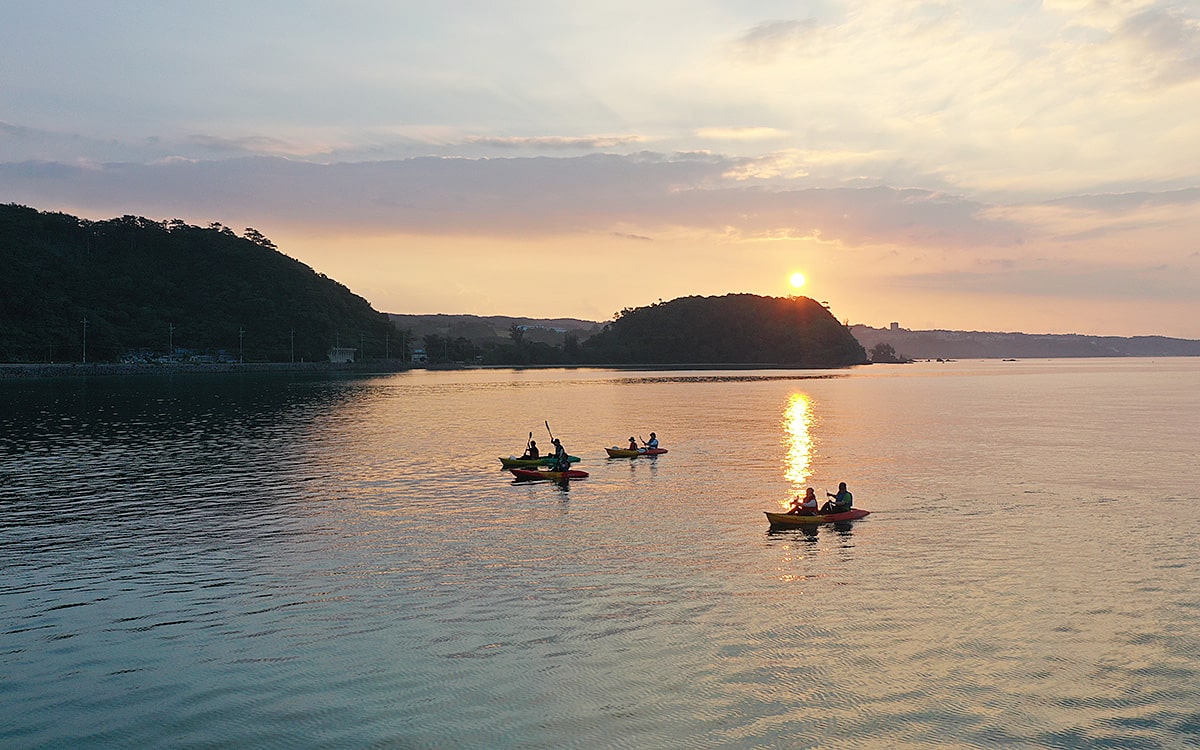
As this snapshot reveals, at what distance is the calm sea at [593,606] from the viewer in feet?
60.5

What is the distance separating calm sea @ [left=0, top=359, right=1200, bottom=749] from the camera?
1845 centimetres

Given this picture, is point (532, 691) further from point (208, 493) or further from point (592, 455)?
point (592, 455)

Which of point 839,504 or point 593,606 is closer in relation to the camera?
point 593,606

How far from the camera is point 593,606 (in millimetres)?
26688

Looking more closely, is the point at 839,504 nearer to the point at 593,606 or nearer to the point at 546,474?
the point at 593,606

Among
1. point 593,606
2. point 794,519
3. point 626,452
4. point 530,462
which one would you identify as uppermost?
point 530,462

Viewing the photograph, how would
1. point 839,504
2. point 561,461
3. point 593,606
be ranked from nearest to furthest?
point 593,606, point 839,504, point 561,461

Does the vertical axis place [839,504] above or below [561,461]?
below

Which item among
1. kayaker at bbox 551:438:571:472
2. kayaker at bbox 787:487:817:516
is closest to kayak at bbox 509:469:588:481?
kayaker at bbox 551:438:571:472

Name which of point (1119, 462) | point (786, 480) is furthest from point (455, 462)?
point (1119, 462)

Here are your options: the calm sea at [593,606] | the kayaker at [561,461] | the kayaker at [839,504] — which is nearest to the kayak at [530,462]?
the kayaker at [561,461]

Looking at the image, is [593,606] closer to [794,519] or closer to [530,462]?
[794,519]

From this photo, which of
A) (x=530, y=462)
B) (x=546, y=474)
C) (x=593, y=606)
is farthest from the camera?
(x=530, y=462)

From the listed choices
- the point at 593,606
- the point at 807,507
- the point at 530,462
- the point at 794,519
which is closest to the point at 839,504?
the point at 807,507
